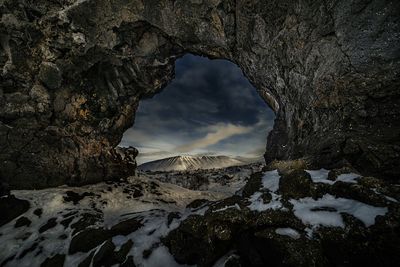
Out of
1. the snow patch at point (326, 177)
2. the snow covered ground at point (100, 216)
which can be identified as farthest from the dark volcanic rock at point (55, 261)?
the snow patch at point (326, 177)

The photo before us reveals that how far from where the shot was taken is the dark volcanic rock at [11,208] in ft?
49.6

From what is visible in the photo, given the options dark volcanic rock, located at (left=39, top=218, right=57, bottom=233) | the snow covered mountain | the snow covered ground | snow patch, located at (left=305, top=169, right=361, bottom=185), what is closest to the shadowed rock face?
snow patch, located at (left=305, top=169, right=361, bottom=185)

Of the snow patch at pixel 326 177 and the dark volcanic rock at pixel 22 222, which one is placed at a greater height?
the snow patch at pixel 326 177

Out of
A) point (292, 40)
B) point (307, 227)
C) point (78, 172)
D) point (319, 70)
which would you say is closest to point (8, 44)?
point (78, 172)

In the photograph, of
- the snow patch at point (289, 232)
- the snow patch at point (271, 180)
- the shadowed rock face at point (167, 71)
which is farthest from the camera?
the shadowed rock face at point (167, 71)

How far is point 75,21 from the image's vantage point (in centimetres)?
2042

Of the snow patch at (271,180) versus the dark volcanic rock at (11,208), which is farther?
the dark volcanic rock at (11,208)

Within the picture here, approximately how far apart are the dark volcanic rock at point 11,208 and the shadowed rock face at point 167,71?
2.57 meters

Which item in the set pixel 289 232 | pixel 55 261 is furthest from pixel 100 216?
pixel 289 232

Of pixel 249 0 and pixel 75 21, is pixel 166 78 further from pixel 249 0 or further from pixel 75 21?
pixel 249 0

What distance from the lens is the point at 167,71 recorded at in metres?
24.6

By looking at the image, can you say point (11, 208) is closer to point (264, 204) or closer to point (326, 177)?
point (264, 204)

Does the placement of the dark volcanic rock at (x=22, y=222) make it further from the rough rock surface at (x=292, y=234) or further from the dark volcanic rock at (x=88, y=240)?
the rough rock surface at (x=292, y=234)

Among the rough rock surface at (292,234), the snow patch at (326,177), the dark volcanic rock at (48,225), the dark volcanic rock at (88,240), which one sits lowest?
the dark volcanic rock at (88,240)
